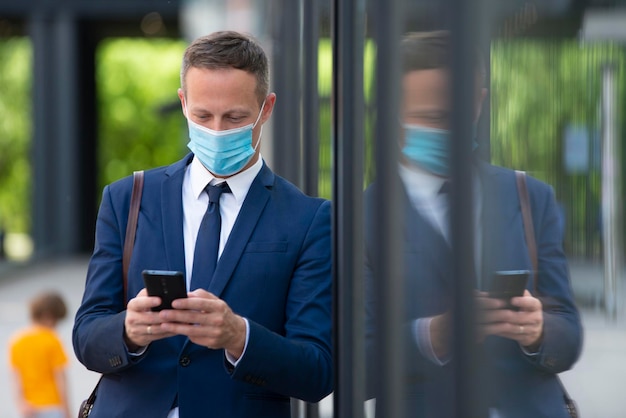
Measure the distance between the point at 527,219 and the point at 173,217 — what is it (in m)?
0.84

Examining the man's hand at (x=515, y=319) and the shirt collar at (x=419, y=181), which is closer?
the man's hand at (x=515, y=319)

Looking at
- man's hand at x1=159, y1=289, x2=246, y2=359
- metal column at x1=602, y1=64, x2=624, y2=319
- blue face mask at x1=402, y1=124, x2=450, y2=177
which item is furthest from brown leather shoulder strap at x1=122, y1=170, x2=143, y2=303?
metal column at x1=602, y1=64, x2=624, y2=319

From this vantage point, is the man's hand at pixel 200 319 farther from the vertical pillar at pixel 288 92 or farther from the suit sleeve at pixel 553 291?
the vertical pillar at pixel 288 92

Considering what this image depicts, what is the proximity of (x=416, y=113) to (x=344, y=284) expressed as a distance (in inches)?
16.0

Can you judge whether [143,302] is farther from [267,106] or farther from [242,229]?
[267,106]

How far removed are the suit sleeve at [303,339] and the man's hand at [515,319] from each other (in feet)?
1.87

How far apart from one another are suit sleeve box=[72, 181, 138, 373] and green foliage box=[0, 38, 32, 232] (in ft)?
44.3

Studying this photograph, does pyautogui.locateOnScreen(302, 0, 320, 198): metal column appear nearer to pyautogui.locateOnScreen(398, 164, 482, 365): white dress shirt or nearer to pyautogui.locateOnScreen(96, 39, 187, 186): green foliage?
pyautogui.locateOnScreen(398, 164, 482, 365): white dress shirt

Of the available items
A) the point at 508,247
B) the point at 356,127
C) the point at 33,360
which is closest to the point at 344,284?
the point at 356,127

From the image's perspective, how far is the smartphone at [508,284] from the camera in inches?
49.9

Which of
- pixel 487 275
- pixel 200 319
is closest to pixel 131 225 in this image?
pixel 200 319

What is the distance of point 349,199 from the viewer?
170 centimetres

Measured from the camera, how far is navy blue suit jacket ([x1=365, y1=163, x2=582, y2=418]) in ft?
4.04

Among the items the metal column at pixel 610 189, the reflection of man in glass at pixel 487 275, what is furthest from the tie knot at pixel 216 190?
the metal column at pixel 610 189
